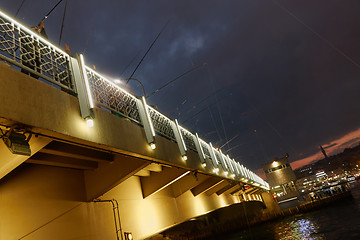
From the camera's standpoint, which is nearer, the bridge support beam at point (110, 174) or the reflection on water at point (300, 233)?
the bridge support beam at point (110, 174)

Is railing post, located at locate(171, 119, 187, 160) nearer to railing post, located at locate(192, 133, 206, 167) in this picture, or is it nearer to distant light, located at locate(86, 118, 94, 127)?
railing post, located at locate(192, 133, 206, 167)

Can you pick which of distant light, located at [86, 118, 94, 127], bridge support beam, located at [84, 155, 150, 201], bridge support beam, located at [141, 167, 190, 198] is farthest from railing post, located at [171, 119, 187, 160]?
distant light, located at [86, 118, 94, 127]

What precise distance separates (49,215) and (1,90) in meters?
4.62

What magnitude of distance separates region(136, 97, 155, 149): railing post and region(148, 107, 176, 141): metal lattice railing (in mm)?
663

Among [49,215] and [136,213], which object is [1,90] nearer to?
[49,215]

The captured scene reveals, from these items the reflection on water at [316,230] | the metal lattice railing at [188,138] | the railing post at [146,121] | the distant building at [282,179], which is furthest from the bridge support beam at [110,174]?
the distant building at [282,179]

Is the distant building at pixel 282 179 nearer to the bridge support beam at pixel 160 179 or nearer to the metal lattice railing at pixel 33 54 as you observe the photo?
the bridge support beam at pixel 160 179

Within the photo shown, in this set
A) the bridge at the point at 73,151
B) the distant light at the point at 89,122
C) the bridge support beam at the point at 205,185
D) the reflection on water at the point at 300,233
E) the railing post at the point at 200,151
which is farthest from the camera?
the bridge support beam at the point at 205,185

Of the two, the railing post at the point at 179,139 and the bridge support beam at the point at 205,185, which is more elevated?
the railing post at the point at 179,139

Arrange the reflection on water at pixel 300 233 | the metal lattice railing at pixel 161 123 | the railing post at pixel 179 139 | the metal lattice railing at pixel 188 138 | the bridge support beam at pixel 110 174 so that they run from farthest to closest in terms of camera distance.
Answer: the reflection on water at pixel 300 233
the metal lattice railing at pixel 188 138
the railing post at pixel 179 139
the metal lattice railing at pixel 161 123
the bridge support beam at pixel 110 174

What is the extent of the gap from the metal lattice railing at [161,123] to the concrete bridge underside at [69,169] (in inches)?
31.4

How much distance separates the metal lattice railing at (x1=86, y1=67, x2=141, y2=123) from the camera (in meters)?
6.43

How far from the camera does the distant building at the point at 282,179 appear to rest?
6731cm

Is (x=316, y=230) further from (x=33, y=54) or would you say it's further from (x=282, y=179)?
(x=282, y=179)
